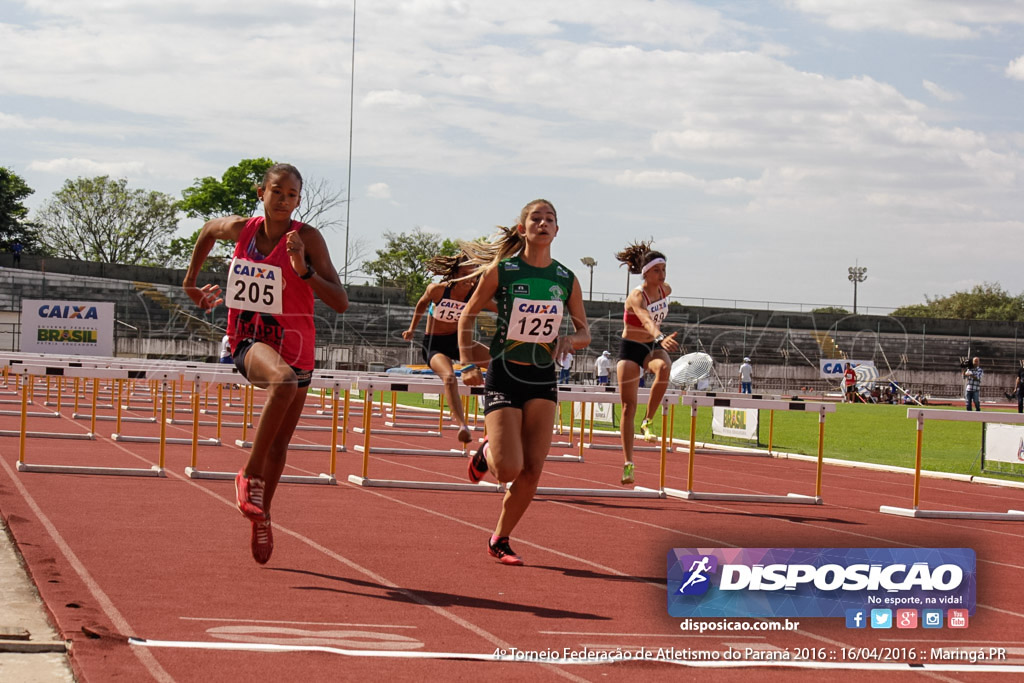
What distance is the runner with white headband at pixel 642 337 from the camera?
9422 millimetres

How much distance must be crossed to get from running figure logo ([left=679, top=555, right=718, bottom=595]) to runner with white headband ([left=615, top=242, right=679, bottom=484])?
445cm

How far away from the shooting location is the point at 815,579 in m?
4.53

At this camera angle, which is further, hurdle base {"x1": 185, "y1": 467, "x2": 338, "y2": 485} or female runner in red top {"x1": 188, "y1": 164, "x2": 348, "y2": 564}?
hurdle base {"x1": 185, "y1": 467, "x2": 338, "y2": 485}

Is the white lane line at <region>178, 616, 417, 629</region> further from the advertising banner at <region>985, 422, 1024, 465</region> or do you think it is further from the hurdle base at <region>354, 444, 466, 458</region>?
the advertising banner at <region>985, 422, 1024, 465</region>

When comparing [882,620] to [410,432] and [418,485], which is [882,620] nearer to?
[418,485]

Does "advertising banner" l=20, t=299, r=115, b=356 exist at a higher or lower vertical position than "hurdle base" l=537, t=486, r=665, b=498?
higher

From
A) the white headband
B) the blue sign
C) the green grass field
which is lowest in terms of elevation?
the green grass field

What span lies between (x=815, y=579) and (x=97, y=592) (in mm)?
3029

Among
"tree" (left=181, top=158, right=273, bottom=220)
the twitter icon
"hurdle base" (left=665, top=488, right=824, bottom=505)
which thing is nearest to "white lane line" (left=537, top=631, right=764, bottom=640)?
the twitter icon

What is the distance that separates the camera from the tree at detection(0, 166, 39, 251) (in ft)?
258

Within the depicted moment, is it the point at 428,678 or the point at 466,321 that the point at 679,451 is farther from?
the point at 428,678

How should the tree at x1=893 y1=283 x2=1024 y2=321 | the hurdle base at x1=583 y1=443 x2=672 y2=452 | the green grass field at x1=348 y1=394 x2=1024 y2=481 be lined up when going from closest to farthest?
the green grass field at x1=348 y1=394 x2=1024 y2=481 → the hurdle base at x1=583 y1=443 x2=672 y2=452 → the tree at x1=893 y1=283 x2=1024 y2=321

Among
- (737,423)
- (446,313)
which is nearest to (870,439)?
(737,423)

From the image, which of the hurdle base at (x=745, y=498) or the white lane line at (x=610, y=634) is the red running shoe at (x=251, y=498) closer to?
the white lane line at (x=610, y=634)
